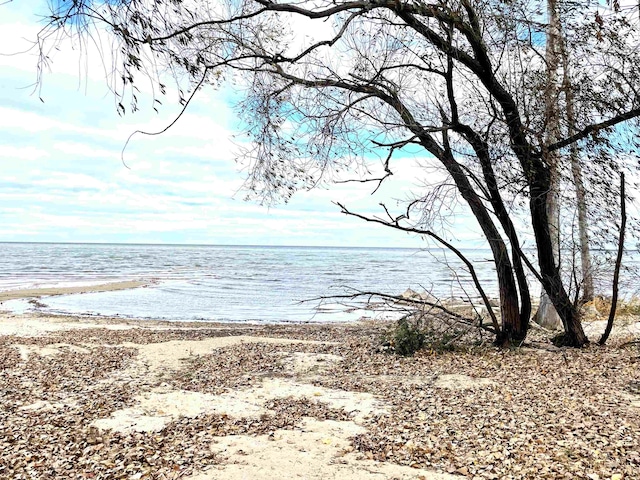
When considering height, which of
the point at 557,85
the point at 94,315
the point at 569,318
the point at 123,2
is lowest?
the point at 94,315

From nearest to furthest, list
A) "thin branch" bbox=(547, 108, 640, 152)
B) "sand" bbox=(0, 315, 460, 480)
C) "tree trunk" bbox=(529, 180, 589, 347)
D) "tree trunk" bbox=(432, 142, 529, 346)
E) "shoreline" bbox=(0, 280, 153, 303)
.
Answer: "sand" bbox=(0, 315, 460, 480) < "thin branch" bbox=(547, 108, 640, 152) < "tree trunk" bbox=(432, 142, 529, 346) < "tree trunk" bbox=(529, 180, 589, 347) < "shoreline" bbox=(0, 280, 153, 303)

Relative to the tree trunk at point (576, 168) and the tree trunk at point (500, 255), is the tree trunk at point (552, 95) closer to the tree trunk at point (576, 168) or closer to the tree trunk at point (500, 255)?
the tree trunk at point (576, 168)

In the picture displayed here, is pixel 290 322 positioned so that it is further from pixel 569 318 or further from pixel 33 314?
pixel 569 318

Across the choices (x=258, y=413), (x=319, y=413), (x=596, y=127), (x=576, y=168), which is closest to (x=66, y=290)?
(x=258, y=413)

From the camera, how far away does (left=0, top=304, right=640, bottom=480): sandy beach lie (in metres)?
5.01

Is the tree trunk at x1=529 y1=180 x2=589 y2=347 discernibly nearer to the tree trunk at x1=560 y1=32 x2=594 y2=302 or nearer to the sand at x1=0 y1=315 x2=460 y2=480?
the tree trunk at x1=560 y1=32 x2=594 y2=302

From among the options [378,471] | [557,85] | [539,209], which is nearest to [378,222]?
[539,209]

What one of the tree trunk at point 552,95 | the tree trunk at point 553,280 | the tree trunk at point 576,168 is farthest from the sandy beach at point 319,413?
the tree trunk at point 552,95

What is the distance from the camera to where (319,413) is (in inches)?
260

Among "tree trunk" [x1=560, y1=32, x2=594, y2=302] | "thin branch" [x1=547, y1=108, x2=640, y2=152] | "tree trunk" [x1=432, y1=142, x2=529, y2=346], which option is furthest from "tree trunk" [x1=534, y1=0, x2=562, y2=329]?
"tree trunk" [x1=432, y1=142, x2=529, y2=346]

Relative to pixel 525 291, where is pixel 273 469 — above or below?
below

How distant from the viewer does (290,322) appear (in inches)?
747

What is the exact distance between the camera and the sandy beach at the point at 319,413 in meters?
5.01

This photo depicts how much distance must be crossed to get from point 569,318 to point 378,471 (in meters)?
6.35
